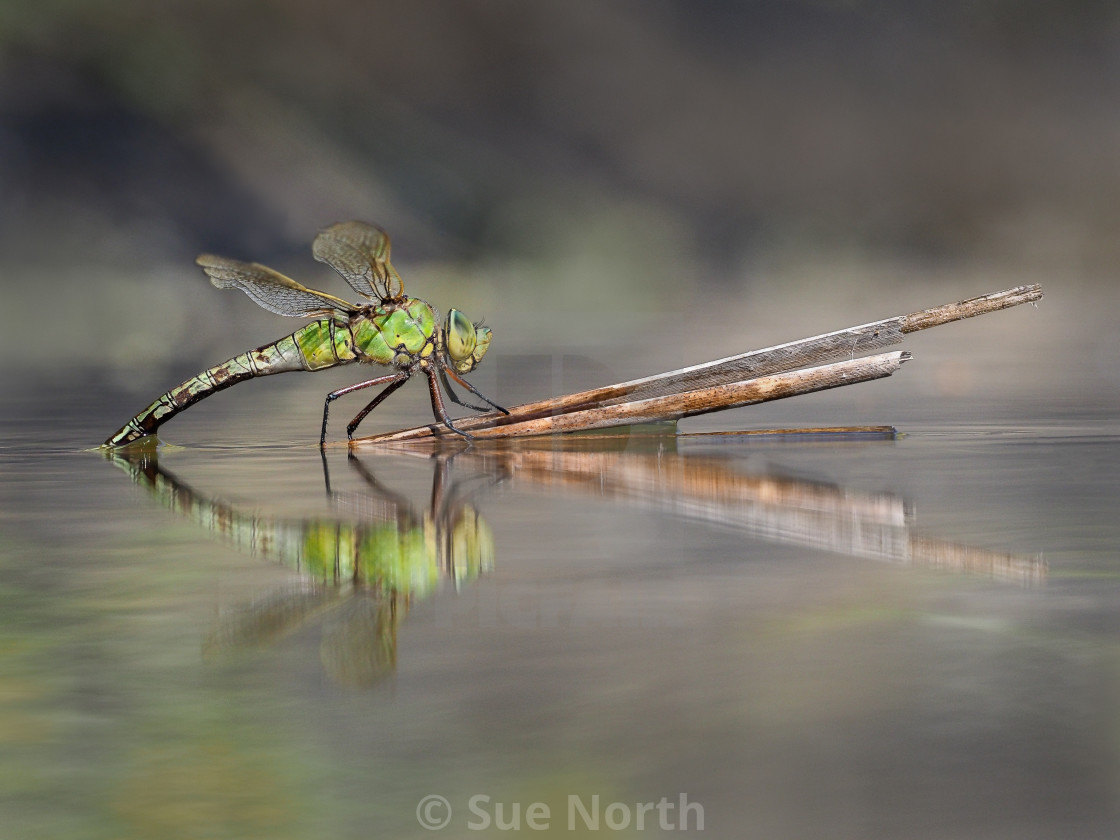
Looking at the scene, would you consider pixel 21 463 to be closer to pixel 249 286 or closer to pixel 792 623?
pixel 249 286

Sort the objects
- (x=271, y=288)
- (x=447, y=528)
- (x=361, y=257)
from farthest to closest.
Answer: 1. (x=271, y=288)
2. (x=361, y=257)
3. (x=447, y=528)

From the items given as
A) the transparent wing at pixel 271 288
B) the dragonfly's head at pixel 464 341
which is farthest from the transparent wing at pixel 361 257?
the dragonfly's head at pixel 464 341

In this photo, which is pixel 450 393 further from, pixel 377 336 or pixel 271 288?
pixel 271 288

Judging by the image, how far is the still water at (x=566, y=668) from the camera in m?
0.87

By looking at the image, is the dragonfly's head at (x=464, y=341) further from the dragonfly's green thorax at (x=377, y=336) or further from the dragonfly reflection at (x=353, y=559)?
the dragonfly reflection at (x=353, y=559)

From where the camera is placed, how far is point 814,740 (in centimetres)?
98

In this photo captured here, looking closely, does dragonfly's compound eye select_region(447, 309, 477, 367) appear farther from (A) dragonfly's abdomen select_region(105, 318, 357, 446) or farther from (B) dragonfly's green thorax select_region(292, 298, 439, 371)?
(A) dragonfly's abdomen select_region(105, 318, 357, 446)

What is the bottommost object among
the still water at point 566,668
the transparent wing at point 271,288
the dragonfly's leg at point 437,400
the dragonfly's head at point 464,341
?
the still water at point 566,668

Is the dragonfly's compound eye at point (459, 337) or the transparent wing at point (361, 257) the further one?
the dragonfly's compound eye at point (459, 337)

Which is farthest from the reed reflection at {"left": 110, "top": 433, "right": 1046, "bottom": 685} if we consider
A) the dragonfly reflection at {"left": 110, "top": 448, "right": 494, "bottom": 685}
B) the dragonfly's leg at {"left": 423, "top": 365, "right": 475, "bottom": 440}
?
the dragonfly's leg at {"left": 423, "top": 365, "right": 475, "bottom": 440}

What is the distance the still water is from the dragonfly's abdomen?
1486mm

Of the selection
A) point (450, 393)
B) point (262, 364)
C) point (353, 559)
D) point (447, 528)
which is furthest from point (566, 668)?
point (262, 364)

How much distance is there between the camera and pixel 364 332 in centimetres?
394

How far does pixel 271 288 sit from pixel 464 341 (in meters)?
0.67
